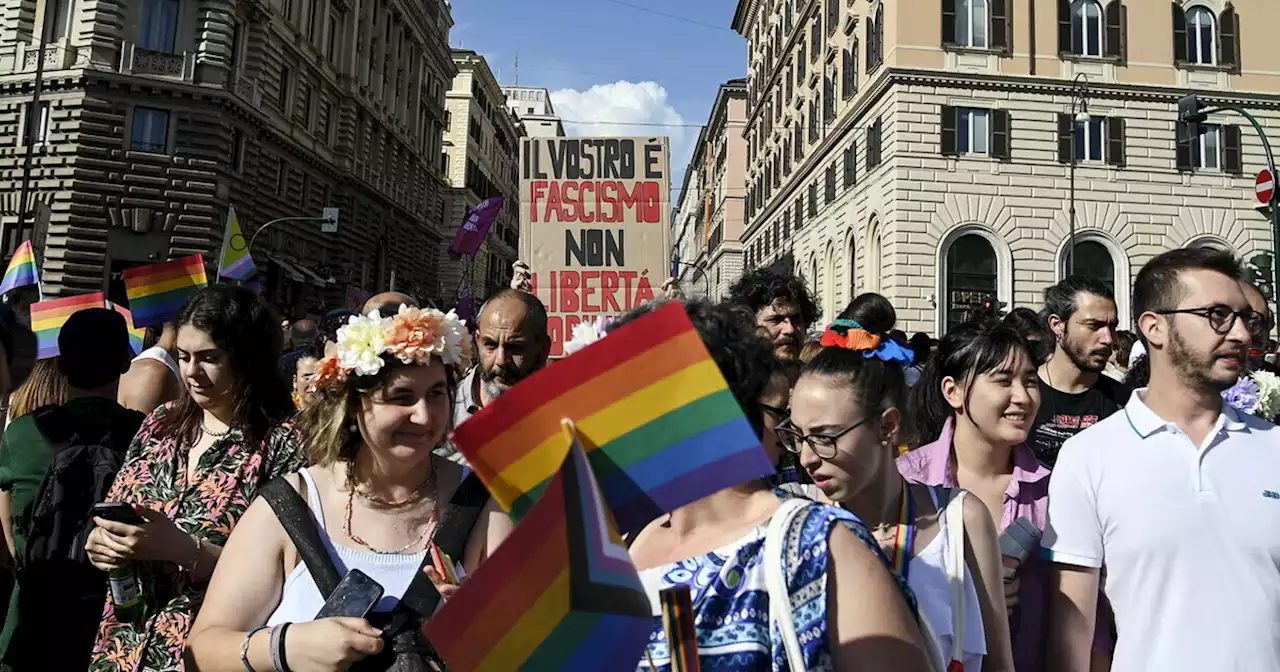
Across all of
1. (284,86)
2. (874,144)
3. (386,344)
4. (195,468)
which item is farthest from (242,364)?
(284,86)

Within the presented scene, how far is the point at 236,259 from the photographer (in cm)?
1184

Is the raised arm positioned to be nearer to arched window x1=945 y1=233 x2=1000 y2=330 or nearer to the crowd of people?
the crowd of people

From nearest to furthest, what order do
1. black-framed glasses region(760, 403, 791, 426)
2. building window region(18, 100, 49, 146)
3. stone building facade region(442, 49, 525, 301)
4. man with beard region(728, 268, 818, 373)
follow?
black-framed glasses region(760, 403, 791, 426) < man with beard region(728, 268, 818, 373) < building window region(18, 100, 49, 146) < stone building facade region(442, 49, 525, 301)

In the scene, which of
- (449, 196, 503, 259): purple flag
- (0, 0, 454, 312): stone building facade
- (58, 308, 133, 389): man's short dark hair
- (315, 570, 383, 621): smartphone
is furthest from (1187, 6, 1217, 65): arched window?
(315, 570, 383, 621): smartphone

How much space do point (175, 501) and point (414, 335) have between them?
1.12m

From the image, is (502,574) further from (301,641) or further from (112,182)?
(112,182)

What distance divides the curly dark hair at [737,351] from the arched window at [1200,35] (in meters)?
29.9

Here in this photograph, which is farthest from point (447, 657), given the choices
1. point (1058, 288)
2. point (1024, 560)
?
point (1058, 288)

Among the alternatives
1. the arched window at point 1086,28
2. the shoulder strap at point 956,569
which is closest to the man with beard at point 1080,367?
the shoulder strap at point 956,569

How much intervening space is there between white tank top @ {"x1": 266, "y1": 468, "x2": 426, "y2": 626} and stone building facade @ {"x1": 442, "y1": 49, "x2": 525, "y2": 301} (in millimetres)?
45318

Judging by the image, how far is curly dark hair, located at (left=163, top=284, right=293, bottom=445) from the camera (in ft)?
9.73

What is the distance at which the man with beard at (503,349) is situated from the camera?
4195mm

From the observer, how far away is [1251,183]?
25.2 meters

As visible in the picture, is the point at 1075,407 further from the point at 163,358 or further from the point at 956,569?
the point at 163,358
